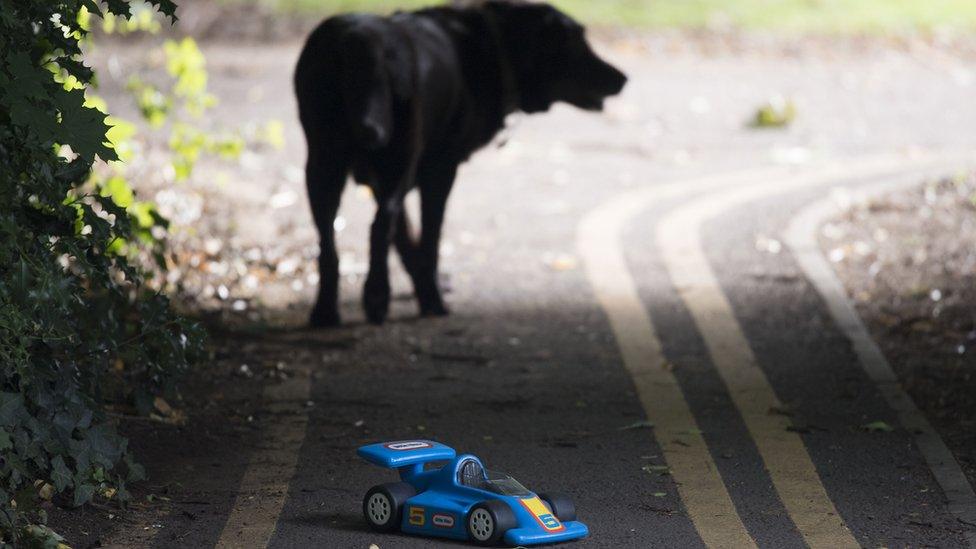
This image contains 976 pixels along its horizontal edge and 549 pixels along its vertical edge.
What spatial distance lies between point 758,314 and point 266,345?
9.36 feet

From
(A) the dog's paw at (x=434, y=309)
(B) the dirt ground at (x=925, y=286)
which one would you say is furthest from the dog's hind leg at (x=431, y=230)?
(B) the dirt ground at (x=925, y=286)

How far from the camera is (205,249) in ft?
32.1

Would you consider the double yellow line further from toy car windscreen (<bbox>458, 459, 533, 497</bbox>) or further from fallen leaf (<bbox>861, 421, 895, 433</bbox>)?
toy car windscreen (<bbox>458, 459, 533, 497</bbox>)

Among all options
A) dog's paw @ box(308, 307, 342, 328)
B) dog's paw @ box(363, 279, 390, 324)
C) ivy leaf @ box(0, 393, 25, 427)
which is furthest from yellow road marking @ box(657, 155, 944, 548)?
ivy leaf @ box(0, 393, 25, 427)

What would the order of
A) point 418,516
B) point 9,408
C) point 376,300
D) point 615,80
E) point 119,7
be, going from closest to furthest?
point 9,408 < point 418,516 < point 119,7 < point 376,300 < point 615,80

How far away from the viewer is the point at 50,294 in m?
4.36

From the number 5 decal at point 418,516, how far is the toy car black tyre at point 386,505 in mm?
48

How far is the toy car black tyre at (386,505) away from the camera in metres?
4.54

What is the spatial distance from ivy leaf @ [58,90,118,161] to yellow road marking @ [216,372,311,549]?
125 cm

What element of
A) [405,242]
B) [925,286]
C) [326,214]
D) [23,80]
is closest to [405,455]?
[23,80]

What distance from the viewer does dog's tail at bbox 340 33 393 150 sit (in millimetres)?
7301

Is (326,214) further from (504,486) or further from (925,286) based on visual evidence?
(925,286)

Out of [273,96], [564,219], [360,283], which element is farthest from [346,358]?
[273,96]

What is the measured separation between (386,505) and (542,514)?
0.50 meters
